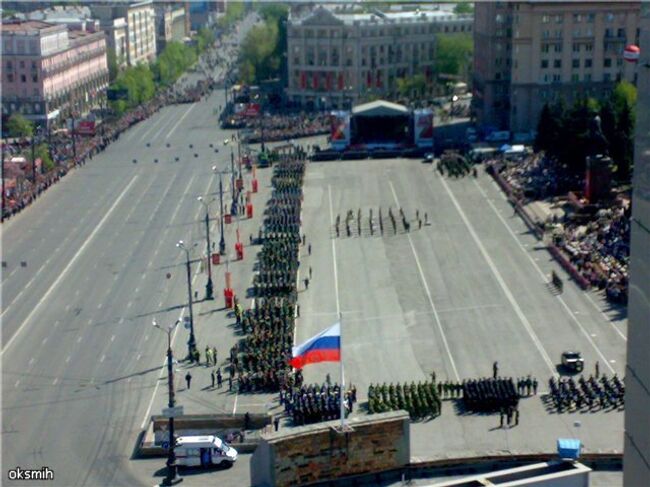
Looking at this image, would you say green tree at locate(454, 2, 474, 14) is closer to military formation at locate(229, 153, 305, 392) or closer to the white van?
military formation at locate(229, 153, 305, 392)

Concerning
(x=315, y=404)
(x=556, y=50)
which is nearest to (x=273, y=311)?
(x=315, y=404)

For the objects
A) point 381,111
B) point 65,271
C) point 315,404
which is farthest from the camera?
point 381,111

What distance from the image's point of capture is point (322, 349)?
25.1 metres

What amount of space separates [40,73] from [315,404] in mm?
65668

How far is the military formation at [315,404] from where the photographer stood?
3184 centimetres

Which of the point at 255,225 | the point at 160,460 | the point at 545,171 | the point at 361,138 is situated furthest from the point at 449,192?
the point at 160,460

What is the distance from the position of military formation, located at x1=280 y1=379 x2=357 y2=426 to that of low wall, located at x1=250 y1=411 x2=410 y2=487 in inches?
396

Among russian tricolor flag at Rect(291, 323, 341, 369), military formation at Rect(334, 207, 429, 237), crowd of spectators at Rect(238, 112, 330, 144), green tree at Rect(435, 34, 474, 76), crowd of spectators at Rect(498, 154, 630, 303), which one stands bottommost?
crowd of spectators at Rect(238, 112, 330, 144)

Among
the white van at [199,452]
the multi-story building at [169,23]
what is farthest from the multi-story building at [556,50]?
the multi-story building at [169,23]

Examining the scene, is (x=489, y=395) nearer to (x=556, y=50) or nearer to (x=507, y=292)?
(x=507, y=292)

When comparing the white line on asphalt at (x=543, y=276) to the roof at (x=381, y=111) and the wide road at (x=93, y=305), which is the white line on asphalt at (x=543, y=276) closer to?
the wide road at (x=93, y=305)

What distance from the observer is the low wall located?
67.1 ft

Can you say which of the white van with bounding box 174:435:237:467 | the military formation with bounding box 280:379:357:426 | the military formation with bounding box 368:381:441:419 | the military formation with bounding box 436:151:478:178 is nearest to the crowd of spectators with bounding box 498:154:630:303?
the military formation with bounding box 436:151:478:178

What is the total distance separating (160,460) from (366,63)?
259 feet
